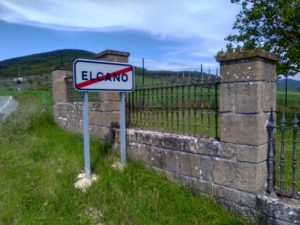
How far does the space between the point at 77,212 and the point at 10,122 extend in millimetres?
6201

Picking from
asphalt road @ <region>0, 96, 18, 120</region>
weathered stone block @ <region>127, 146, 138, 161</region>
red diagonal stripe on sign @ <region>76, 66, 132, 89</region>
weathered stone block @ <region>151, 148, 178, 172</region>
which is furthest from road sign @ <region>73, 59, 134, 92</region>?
asphalt road @ <region>0, 96, 18, 120</region>

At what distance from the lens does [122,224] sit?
360cm

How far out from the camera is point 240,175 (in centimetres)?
357

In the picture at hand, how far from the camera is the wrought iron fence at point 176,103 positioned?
4.15 m

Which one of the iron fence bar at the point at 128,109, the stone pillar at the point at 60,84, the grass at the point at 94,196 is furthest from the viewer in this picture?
the stone pillar at the point at 60,84

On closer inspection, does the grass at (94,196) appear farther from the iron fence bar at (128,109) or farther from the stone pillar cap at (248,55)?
the stone pillar cap at (248,55)

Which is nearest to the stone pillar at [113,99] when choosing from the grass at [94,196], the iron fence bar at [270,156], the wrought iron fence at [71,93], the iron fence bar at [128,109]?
the iron fence bar at [128,109]

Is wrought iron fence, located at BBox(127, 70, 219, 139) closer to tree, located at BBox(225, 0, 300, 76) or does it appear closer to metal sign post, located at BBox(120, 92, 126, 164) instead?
metal sign post, located at BBox(120, 92, 126, 164)

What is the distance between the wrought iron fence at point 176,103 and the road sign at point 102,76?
1.16 ft

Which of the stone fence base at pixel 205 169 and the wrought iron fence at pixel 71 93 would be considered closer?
the stone fence base at pixel 205 169

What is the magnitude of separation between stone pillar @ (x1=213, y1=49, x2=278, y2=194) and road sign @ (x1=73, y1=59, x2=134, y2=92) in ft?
6.35

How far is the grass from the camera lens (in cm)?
370

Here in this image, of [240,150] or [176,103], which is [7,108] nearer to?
[176,103]

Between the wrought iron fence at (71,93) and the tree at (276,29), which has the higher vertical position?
the tree at (276,29)
